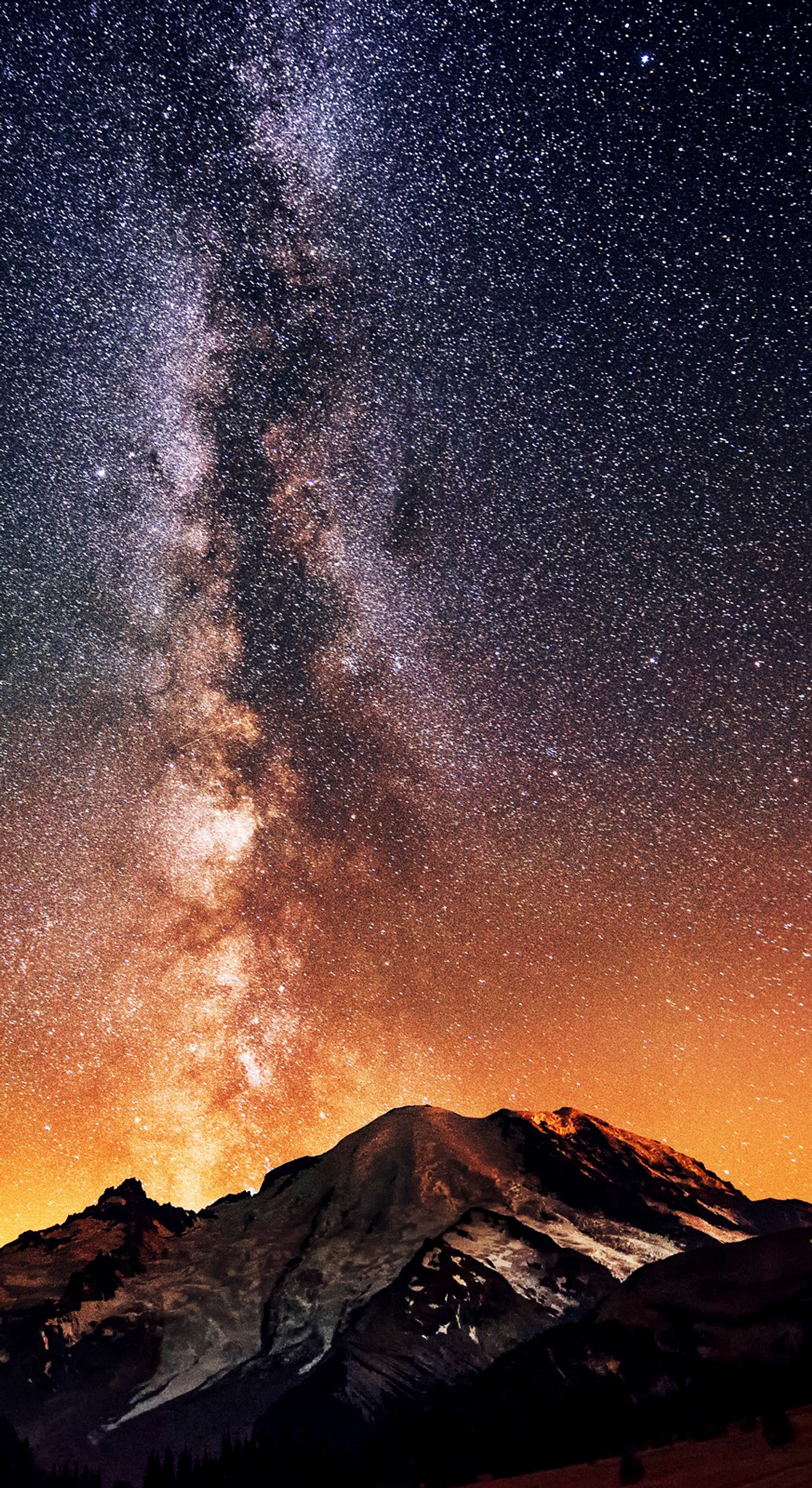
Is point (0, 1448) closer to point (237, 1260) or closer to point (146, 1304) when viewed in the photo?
point (146, 1304)

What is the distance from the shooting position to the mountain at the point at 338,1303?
448ft

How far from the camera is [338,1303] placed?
531 feet

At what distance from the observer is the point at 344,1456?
80.1 meters

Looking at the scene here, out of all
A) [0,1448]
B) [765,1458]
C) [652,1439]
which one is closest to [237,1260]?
[0,1448]

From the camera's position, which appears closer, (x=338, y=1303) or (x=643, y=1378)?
(x=643, y=1378)

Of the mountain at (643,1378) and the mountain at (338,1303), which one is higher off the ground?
the mountain at (338,1303)

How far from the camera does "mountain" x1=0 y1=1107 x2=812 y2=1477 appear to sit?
448 ft

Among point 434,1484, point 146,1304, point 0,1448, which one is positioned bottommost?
point 434,1484

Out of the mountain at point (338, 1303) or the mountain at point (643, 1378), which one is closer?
the mountain at point (643, 1378)

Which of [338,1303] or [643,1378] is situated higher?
[338,1303]

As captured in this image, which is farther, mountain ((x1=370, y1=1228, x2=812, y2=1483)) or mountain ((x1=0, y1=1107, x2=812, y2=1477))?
mountain ((x1=0, y1=1107, x2=812, y2=1477))

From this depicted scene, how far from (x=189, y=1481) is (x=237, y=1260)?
4462 inches

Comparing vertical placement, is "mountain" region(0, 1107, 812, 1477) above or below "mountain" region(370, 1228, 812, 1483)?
above

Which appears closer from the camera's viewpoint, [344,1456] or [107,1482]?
[344,1456]
